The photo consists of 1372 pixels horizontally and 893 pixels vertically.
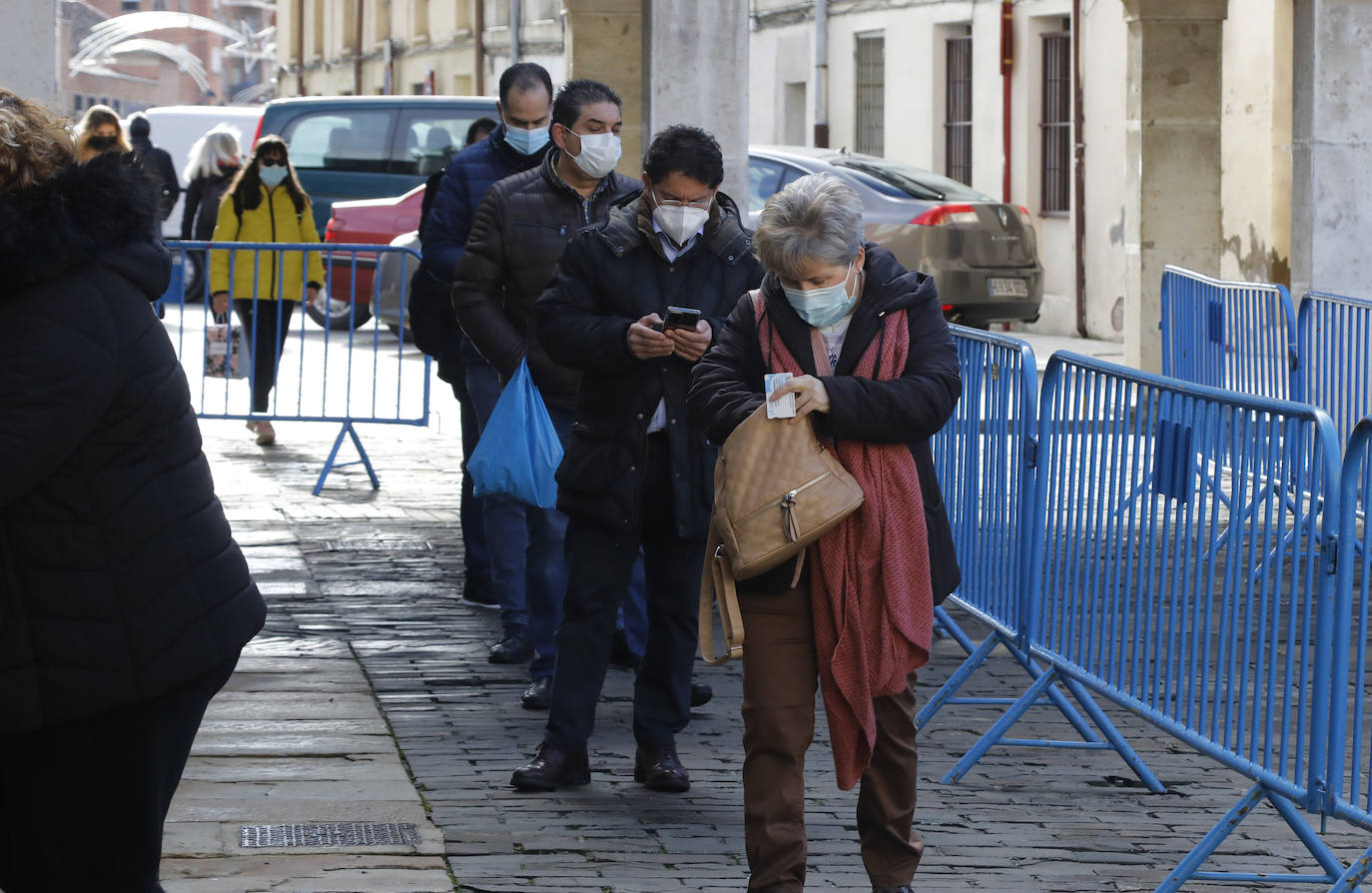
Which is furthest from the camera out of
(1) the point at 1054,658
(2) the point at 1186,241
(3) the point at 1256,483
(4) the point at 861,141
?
(4) the point at 861,141

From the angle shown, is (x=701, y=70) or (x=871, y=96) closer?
(x=701, y=70)

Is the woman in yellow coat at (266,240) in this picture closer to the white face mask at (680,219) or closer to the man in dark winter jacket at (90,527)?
the white face mask at (680,219)

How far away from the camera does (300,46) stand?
4938cm

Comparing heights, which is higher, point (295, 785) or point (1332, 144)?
point (1332, 144)

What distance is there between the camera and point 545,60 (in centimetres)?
3494

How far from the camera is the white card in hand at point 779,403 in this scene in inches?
183

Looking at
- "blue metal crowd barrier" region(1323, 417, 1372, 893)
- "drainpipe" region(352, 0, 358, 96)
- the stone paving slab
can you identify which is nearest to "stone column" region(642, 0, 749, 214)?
the stone paving slab

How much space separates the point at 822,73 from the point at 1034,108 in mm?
4989

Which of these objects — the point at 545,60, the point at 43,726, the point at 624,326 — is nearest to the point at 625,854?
the point at 624,326

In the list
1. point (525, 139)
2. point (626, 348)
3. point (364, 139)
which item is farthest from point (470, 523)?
point (364, 139)

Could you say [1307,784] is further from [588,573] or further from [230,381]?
[230,381]

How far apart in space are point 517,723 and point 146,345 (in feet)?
11.0

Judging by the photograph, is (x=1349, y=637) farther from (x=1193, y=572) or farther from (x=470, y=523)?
(x=470, y=523)

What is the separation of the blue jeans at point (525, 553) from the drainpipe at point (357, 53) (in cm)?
3639
